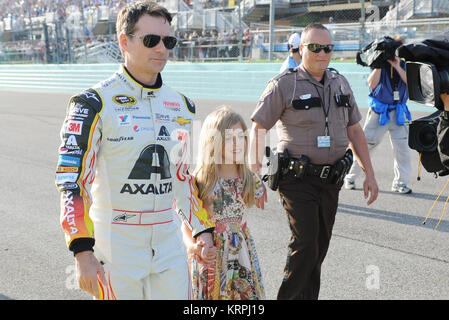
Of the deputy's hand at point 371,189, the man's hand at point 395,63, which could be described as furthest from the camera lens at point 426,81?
the man's hand at point 395,63

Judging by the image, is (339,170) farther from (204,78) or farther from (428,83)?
(204,78)

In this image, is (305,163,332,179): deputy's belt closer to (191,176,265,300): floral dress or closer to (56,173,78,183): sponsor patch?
(191,176,265,300): floral dress

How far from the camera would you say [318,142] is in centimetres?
357

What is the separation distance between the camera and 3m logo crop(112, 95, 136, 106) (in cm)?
230

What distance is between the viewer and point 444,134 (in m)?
2.43

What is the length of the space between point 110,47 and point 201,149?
21685 millimetres

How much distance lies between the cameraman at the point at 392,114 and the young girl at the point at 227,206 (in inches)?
150

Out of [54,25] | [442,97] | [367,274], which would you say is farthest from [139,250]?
[54,25]

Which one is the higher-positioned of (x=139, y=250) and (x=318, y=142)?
(x=318, y=142)

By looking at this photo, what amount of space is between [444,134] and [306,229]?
123 centimetres

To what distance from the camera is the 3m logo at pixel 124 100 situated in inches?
90.7

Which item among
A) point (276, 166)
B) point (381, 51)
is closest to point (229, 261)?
point (276, 166)
